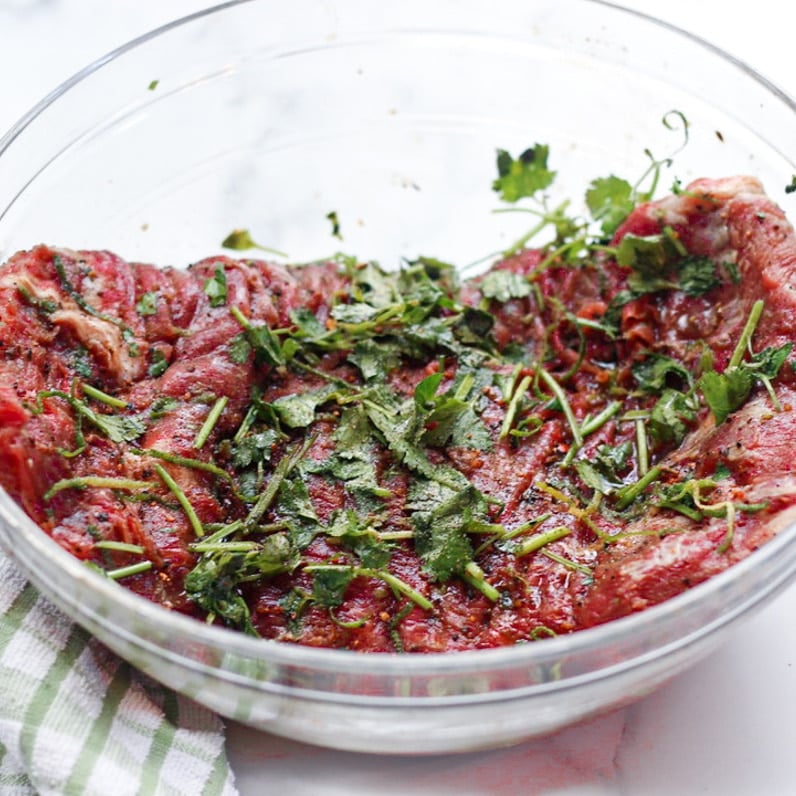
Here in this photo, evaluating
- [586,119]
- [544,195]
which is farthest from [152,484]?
[586,119]

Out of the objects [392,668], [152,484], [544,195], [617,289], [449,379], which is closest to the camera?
[392,668]

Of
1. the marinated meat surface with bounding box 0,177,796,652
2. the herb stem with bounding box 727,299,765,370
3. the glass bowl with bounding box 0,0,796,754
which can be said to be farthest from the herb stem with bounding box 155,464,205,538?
the herb stem with bounding box 727,299,765,370

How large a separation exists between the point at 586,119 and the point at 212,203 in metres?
1.70

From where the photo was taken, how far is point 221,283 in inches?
169

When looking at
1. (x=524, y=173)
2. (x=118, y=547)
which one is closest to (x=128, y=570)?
(x=118, y=547)

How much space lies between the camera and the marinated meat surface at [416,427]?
361cm

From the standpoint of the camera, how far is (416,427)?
Answer: 3.98m

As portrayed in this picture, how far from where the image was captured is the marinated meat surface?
3.61 m

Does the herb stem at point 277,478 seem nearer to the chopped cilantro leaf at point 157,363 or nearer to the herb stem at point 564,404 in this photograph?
the chopped cilantro leaf at point 157,363

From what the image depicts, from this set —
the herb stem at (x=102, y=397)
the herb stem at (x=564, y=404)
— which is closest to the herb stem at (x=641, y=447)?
the herb stem at (x=564, y=404)

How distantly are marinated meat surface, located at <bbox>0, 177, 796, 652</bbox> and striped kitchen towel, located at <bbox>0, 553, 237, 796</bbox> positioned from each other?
339 mm

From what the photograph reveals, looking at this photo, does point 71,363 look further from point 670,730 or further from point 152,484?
point 670,730

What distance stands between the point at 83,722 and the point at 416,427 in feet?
4.46

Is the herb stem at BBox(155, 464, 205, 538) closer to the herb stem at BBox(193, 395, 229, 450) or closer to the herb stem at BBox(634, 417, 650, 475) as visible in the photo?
the herb stem at BBox(193, 395, 229, 450)
